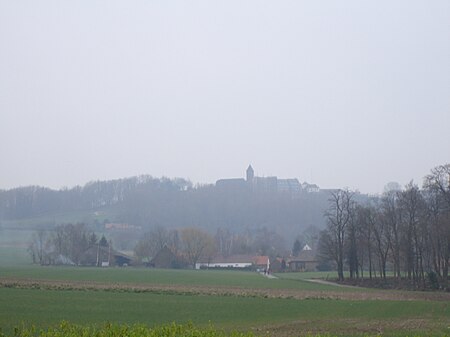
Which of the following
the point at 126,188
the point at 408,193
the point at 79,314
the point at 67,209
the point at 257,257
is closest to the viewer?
the point at 79,314

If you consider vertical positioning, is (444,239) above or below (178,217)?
below

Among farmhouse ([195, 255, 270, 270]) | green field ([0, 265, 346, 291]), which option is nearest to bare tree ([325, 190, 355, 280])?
green field ([0, 265, 346, 291])

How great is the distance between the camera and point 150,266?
126625 mm

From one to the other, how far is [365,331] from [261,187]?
163 m

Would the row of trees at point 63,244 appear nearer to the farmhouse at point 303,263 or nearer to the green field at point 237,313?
the farmhouse at point 303,263

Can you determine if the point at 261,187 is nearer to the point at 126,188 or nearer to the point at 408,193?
the point at 126,188

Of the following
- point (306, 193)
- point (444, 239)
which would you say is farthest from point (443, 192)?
point (306, 193)

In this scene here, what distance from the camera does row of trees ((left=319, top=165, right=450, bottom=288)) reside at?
65.1m

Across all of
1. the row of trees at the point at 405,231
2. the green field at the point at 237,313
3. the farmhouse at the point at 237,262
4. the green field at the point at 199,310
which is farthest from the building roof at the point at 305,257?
the green field at the point at 199,310

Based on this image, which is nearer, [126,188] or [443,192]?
[443,192]

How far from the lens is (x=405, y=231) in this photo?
231ft

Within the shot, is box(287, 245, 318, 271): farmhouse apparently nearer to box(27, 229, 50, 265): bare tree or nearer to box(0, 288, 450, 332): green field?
box(27, 229, 50, 265): bare tree

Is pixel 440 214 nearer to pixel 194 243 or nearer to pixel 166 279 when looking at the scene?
pixel 166 279

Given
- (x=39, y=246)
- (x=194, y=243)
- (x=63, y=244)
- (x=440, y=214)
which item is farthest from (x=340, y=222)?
(x=39, y=246)
